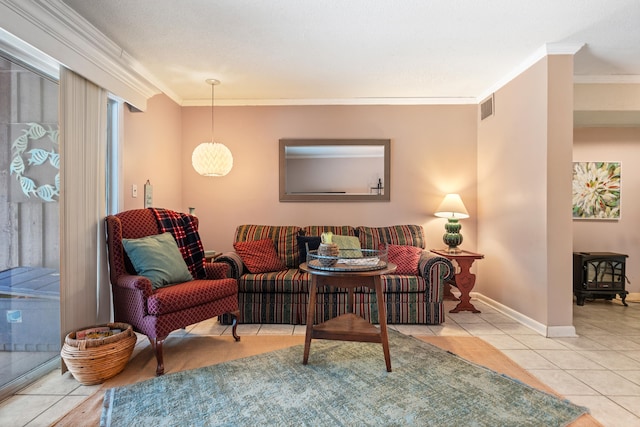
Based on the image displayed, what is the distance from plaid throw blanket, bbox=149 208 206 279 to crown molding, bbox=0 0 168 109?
1.08 m

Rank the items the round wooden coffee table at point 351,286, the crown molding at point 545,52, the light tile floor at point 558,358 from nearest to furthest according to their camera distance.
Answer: the light tile floor at point 558,358, the round wooden coffee table at point 351,286, the crown molding at point 545,52

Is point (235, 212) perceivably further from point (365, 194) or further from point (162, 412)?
point (162, 412)

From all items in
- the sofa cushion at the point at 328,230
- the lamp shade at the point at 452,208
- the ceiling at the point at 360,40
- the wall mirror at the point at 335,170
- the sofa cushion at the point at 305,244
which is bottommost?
the sofa cushion at the point at 305,244

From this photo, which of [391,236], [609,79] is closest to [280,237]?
[391,236]

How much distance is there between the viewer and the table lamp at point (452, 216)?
3572 millimetres

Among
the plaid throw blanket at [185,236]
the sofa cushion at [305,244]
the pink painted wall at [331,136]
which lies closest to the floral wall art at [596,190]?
the pink painted wall at [331,136]

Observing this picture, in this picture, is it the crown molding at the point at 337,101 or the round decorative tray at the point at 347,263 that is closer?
the round decorative tray at the point at 347,263

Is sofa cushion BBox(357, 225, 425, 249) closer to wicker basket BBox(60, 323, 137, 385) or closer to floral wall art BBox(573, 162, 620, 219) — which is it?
floral wall art BBox(573, 162, 620, 219)

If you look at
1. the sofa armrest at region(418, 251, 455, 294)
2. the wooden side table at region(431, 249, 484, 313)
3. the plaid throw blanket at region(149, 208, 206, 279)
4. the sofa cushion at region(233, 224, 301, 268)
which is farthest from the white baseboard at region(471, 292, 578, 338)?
the plaid throw blanket at region(149, 208, 206, 279)

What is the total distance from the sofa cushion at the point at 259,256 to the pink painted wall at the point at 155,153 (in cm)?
107

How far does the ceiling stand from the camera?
2178mm

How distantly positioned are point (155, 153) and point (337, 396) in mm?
2939

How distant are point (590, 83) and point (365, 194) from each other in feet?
8.38

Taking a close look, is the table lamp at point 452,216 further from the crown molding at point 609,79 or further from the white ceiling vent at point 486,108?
the crown molding at point 609,79
